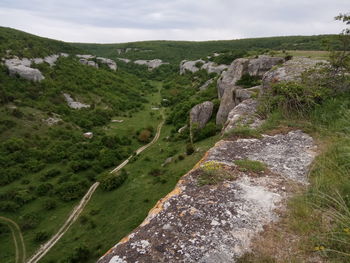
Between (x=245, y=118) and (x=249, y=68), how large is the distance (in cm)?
2040

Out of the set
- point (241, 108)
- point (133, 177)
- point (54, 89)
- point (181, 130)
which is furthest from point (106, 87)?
point (241, 108)

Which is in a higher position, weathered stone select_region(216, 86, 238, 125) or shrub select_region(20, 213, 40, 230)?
weathered stone select_region(216, 86, 238, 125)

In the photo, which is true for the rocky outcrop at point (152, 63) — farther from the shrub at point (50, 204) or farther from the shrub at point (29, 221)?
the shrub at point (29, 221)

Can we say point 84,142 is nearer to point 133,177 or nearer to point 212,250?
point 133,177

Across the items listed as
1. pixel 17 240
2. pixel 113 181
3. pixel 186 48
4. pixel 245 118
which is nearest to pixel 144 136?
pixel 113 181

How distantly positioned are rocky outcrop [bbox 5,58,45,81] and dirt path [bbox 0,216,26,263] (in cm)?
3548

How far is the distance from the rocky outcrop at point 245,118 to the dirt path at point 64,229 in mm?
19190

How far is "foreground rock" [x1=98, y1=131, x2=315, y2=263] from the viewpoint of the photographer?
3805 millimetres

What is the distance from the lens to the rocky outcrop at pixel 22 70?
47.7 metres

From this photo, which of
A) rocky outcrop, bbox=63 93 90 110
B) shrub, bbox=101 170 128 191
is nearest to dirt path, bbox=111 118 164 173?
shrub, bbox=101 170 128 191

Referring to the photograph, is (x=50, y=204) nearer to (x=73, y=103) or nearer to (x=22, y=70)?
(x=73, y=103)

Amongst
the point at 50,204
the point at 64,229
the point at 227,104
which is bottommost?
the point at 64,229

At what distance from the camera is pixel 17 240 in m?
21.1

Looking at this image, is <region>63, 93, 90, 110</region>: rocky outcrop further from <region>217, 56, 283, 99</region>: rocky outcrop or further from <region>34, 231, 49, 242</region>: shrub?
<region>34, 231, 49, 242</region>: shrub
